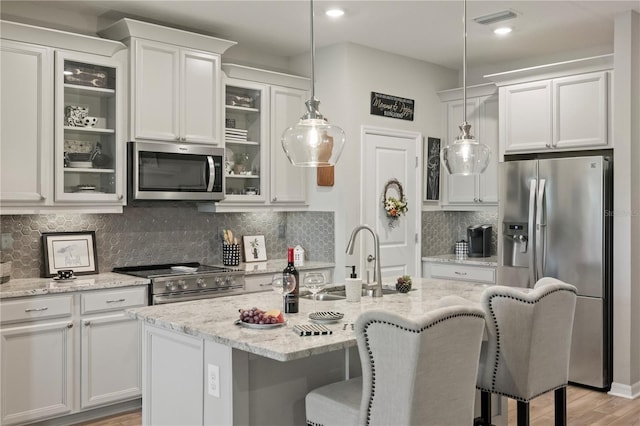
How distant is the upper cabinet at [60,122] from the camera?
13.0 feet

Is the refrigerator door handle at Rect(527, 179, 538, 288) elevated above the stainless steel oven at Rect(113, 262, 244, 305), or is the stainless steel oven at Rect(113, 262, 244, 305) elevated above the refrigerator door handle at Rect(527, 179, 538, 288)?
the refrigerator door handle at Rect(527, 179, 538, 288)

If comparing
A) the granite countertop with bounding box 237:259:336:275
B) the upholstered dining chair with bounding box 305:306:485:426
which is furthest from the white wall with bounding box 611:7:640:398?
the upholstered dining chair with bounding box 305:306:485:426

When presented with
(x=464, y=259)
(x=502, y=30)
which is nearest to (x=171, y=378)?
(x=464, y=259)

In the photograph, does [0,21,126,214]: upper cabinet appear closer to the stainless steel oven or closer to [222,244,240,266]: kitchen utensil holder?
the stainless steel oven

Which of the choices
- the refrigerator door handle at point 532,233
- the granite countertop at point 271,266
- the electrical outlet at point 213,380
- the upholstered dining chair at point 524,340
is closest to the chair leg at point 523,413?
the upholstered dining chair at point 524,340

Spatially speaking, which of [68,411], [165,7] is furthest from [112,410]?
[165,7]

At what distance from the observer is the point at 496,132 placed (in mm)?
5859

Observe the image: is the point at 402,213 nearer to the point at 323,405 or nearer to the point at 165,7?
the point at 165,7

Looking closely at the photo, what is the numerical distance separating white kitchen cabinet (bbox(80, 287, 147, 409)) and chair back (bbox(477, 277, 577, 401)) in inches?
90.7

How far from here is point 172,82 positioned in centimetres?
466

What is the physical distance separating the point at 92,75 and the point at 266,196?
1.73 metres

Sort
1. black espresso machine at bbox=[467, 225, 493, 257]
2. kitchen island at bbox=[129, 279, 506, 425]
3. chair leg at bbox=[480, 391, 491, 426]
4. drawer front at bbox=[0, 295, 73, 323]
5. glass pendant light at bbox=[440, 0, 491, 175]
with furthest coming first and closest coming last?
black espresso machine at bbox=[467, 225, 493, 257], drawer front at bbox=[0, 295, 73, 323], glass pendant light at bbox=[440, 0, 491, 175], chair leg at bbox=[480, 391, 491, 426], kitchen island at bbox=[129, 279, 506, 425]

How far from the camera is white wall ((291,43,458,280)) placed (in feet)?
17.7

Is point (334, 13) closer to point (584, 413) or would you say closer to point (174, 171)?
point (174, 171)
